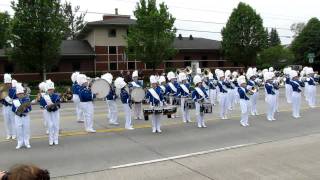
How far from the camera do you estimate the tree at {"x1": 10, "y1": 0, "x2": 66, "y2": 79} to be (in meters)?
34.9

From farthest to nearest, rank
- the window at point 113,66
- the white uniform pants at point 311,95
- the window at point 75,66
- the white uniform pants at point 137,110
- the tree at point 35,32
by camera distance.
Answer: the window at point 113,66
the window at point 75,66
the tree at point 35,32
the white uniform pants at point 311,95
the white uniform pants at point 137,110

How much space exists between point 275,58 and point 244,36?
44.7 feet

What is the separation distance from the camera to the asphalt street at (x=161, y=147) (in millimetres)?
9930

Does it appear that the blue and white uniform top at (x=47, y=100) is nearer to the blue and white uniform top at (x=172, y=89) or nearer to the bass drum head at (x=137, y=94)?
the bass drum head at (x=137, y=94)

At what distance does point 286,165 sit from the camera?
1007 cm

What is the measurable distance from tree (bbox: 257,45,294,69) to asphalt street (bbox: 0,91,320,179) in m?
43.6

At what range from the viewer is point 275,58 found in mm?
62094

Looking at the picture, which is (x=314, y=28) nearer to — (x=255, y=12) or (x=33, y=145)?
(x=255, y=12)

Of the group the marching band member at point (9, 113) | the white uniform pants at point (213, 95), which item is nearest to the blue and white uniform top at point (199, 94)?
the marching band member at point (9, 113)

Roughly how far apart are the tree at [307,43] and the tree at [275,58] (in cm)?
390

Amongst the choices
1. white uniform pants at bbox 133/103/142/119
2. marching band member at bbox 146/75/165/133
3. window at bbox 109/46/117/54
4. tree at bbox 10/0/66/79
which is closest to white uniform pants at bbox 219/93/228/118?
white uniform pants at bbox 133/103/142/119

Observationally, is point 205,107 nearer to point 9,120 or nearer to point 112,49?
point 9,120

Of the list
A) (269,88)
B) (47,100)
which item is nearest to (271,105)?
(269,88)

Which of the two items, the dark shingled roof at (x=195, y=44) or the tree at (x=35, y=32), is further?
the dark shingled roof at (x=195, y=44)
